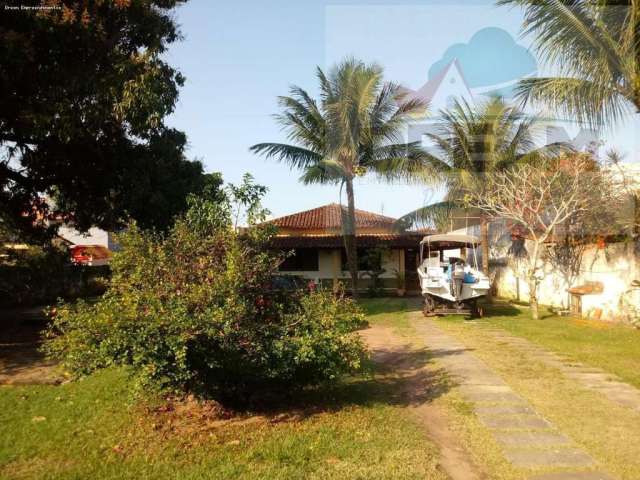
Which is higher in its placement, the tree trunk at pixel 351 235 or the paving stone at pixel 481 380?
the tree trunk at pixel 351 235

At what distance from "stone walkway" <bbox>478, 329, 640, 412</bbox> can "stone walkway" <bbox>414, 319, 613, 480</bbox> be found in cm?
104

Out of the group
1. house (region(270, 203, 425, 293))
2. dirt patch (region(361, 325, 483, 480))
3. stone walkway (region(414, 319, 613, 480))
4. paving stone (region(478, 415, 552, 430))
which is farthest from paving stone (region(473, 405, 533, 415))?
house (region(270, 203, 425, 293))

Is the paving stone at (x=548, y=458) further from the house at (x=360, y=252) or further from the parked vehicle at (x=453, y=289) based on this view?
the house at (x=360, y=252)

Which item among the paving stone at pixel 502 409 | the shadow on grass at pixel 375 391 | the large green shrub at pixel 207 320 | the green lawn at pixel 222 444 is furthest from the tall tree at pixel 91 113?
the paving stone at pixel 502 409

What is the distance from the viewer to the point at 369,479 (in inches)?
157

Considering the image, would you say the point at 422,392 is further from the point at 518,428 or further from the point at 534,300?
the point at 534,300

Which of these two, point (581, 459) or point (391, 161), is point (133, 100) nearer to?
point (581, 459)

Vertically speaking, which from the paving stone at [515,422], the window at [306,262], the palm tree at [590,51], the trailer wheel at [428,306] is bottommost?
the paving stone at [515,422]

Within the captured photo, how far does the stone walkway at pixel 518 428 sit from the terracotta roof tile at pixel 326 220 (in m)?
18.0

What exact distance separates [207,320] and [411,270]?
850 inches

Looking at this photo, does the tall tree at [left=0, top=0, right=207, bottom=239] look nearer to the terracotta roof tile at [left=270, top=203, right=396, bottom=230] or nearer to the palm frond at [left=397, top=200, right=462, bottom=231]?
the palm frond at [left=397, top=200, right=462, bottom=231]

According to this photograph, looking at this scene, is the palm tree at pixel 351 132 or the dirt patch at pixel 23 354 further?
the palm tree at pixel 351 132

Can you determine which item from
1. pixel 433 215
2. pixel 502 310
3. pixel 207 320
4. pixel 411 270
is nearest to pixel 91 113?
pixel 207 320

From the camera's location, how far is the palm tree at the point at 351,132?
59.0ft
